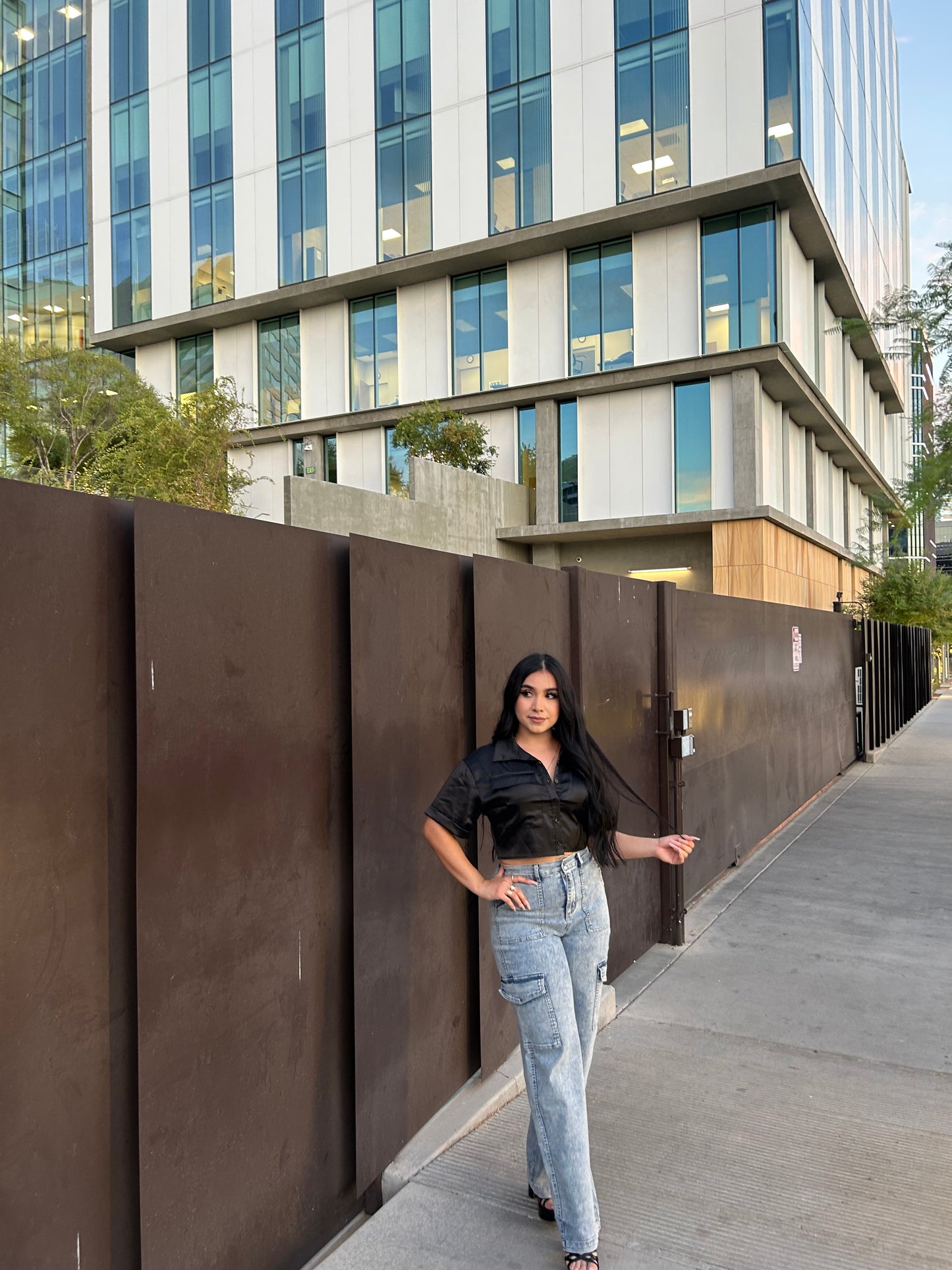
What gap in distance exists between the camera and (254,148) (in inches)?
1280

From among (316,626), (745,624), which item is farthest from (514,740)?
(745,624)

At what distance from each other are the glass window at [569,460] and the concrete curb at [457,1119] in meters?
26.6

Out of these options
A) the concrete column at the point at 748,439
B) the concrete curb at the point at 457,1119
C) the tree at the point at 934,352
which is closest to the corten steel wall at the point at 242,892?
the concrete curb at the point at 457,1119

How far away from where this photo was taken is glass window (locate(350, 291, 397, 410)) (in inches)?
1252

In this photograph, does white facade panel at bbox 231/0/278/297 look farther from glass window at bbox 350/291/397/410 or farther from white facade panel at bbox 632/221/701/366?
white facade panel at bbox 632/221/701/366

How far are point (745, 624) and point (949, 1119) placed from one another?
5.01 meters

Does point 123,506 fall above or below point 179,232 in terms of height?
below

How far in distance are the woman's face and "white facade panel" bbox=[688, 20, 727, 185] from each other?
89.1ft

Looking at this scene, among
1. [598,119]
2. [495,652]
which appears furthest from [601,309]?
[495,652]

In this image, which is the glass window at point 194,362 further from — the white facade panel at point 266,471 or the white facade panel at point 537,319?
the white facade panel at point 537,319

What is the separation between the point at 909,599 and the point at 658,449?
16.0 metres

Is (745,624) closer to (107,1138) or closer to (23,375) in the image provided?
(107,1138)

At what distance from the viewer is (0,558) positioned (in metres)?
2.06

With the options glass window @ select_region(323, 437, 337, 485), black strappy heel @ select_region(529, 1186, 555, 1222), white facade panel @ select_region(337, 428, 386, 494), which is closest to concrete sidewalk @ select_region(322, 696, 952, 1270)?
black strappy heel @ select_region(529, 1186, 555, 1222)
